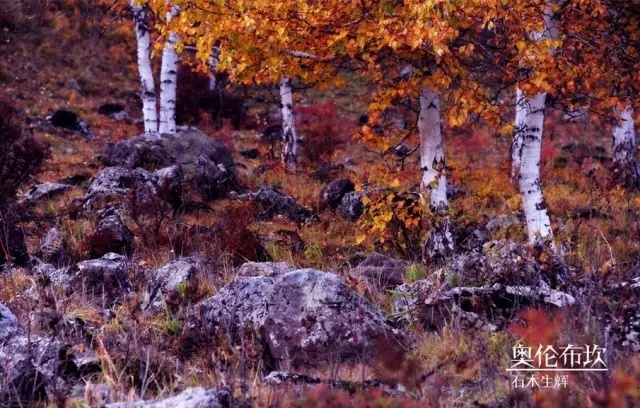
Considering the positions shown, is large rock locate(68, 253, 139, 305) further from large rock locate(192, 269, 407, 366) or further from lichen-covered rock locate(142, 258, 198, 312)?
large rock locate(192, 269, 407, 366)

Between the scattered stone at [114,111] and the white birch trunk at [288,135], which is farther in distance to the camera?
the scattered stone at [114,111]

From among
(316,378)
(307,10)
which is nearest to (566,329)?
(316,378)

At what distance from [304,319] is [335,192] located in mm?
7423

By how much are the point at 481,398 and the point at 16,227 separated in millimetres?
6293

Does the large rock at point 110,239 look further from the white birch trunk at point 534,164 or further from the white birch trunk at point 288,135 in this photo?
the white birch trunk at point 288,135

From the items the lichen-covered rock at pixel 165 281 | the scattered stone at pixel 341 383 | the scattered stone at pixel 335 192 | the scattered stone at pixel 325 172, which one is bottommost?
the scattered stone at pixel 341 383

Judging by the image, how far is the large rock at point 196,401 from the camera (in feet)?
11.0

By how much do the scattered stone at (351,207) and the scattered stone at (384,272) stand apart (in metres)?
3.52

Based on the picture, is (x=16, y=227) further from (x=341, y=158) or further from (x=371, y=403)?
(x=341, y=158)

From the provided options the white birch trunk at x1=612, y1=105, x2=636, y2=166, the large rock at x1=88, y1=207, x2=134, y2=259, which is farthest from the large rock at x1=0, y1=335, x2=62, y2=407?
the white birch trunk at x1=612, y1=105, x2=636, y2=166

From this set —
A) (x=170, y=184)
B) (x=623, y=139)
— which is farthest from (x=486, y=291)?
(x=623, y=139)

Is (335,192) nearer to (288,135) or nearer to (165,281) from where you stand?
(288,135)

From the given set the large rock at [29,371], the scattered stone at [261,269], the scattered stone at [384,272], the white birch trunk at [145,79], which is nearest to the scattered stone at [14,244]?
the scattered stone at [261,269]

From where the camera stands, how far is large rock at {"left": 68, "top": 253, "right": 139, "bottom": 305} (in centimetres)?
659
